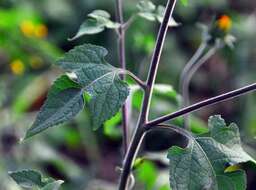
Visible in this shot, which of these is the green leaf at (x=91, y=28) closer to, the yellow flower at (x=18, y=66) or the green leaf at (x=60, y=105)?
the green leaf at (x=60, y=105)

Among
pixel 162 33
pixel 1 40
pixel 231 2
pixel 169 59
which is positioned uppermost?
pixel 231 2

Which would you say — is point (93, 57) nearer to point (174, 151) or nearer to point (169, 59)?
point (174, 151)

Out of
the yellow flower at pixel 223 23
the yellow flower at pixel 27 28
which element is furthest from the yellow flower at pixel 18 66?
the yellow flower at pixel 223 23

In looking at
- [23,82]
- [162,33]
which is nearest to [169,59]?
[23,82]

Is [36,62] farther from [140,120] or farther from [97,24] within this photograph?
[140,120]

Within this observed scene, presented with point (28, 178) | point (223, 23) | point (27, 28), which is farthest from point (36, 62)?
point (28, 178)
